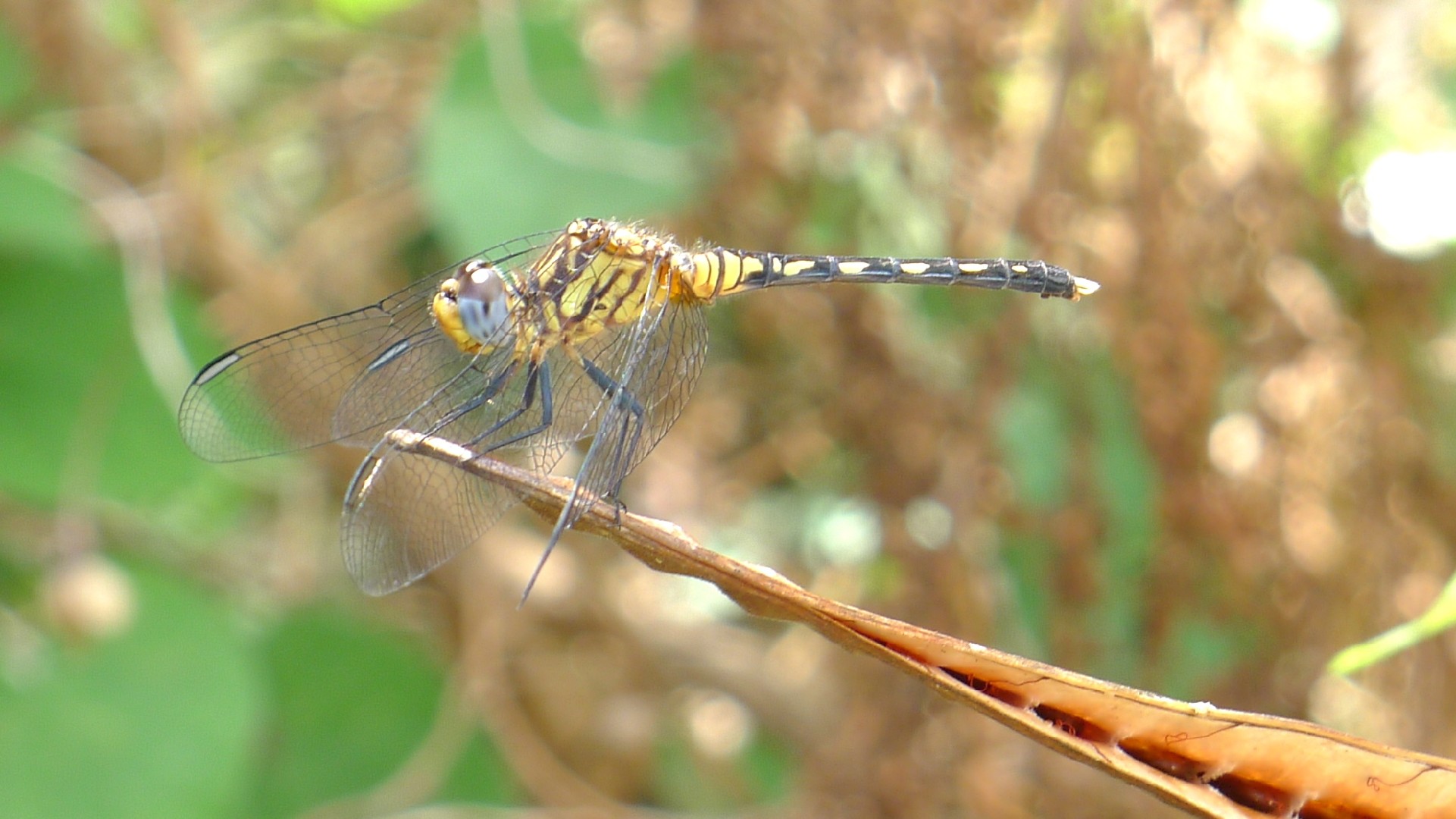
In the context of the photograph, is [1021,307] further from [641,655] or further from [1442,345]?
[641,655]

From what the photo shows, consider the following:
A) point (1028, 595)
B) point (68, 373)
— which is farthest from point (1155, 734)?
point (68, 373)

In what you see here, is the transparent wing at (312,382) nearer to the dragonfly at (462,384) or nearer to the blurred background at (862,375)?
the dragonfly at (462,384)

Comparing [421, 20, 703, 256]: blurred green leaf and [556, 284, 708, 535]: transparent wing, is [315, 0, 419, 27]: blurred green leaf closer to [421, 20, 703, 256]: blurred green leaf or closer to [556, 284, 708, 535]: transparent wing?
[421, 20, 703, 256]: blurred green leaf

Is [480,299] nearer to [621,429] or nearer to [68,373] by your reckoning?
[621,429]

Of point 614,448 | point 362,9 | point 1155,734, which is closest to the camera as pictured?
point 1155,734

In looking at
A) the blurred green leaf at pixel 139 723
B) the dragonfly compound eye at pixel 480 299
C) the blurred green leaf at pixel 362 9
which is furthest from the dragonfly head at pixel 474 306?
the blurred green leaf at pixel 362 9

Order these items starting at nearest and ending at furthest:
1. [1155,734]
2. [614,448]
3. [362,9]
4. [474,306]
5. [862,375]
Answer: [1155,734], [614,448], [474,306], [862,375], [362,9]

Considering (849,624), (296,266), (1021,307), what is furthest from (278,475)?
(849,624)
